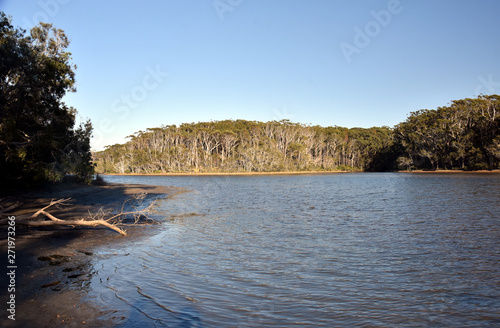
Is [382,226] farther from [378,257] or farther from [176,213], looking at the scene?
[176,213]

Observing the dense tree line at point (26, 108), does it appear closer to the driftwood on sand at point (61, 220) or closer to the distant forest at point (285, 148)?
the driftwood on sand at point (61, 220)

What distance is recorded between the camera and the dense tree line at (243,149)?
105312 mm

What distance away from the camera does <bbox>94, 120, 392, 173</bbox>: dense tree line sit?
10531 centimetres

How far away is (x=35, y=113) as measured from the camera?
19.1 metres

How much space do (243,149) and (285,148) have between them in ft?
49.1

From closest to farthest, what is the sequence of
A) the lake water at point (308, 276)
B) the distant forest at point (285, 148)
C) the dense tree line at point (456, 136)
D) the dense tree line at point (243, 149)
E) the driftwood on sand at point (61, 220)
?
the lake water at point (308, 276) → the driftwood on sand at point (61, 220) → the dense tree line at point (456, 136) → the distant forest at point (285, 148) → the dense tree line at point (243, 149)

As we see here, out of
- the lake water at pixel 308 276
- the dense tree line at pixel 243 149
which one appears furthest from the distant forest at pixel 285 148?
the lake water at pixel 308 276

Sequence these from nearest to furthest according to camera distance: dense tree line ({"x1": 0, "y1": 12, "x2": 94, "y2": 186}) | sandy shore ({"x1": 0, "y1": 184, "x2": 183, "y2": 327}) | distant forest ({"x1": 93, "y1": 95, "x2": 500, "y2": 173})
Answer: sandy shore ({"x1": 0, "y1": 184, "x2": 183, "y2": 327}) < dense tree line ({"x1": 0, "y1": 12, "x2": 94, "y2": 186}) < distant forest ({"x1": 93, "y1": 95, "x2": 500, "y2": 173})

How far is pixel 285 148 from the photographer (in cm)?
11019

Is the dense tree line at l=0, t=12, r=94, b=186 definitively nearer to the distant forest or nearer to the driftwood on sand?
the driftwood on sand

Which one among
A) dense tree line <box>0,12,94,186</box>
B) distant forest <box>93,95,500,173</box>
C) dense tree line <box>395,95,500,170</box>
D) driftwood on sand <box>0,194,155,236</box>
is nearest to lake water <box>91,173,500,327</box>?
driftwood on sand <box>0,194,155,236</box>

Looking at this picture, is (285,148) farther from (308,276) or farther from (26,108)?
(308,276)

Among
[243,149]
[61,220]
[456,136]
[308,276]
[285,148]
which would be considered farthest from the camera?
[285,148]

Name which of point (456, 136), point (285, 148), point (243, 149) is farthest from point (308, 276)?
point (285, 148)
